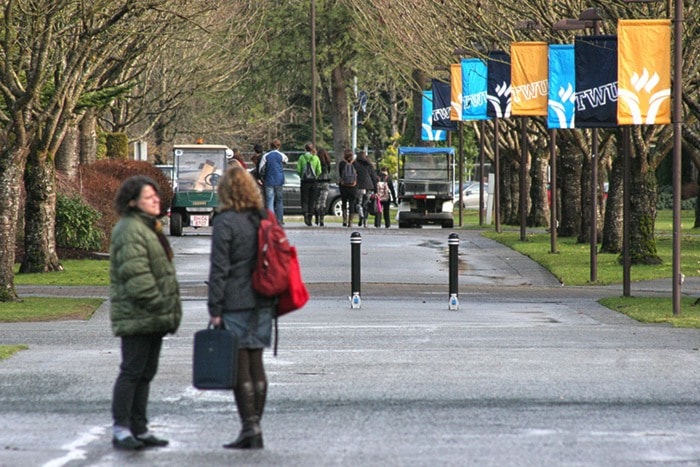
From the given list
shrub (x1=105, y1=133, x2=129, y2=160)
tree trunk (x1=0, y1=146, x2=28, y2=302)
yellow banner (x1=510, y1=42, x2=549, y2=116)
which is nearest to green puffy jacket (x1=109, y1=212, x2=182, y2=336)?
tree trunk (x1=0, y1=146, x2=28, y2=302)

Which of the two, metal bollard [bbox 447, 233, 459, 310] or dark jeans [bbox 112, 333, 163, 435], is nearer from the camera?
dark jeans [bbox 112, 333, 163, 435]

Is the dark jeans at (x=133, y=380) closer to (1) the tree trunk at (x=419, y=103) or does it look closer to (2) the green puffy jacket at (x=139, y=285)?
(2) the green puffy jacket at (x=139, y=285)

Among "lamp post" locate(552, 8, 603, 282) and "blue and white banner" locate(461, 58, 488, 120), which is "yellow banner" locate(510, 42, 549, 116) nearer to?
"lamp post" locate(552, 8, 603, 282)

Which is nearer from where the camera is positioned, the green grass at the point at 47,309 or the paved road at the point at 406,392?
the paved road at the point at 406,392

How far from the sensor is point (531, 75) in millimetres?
28250

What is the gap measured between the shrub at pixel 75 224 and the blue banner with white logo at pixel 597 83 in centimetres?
1083

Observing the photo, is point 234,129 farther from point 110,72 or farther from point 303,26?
point 110,72

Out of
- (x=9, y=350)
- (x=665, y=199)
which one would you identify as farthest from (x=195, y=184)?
(x=665, y=199)

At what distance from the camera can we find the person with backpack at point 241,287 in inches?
354

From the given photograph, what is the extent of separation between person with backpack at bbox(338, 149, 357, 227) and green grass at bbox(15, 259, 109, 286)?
12961mm

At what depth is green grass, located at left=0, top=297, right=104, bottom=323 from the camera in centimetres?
1845

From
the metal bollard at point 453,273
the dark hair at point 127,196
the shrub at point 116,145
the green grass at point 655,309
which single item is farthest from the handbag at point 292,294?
the shrub at point 116,145

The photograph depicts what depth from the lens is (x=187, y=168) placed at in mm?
37531

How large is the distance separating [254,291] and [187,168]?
2876 cm
